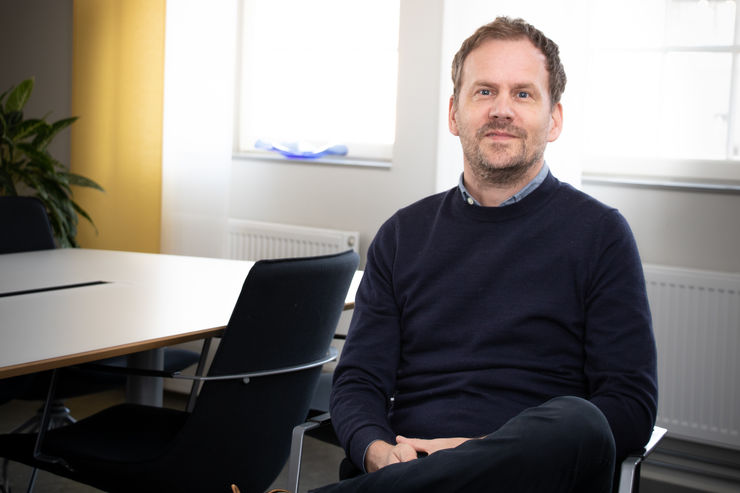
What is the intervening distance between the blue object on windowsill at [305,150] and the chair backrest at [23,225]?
118 centimetres

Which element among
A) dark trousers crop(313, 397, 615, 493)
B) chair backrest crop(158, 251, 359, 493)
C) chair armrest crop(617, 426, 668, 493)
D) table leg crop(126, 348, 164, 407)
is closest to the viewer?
dark trousers crop(313, 397, 615, 493)

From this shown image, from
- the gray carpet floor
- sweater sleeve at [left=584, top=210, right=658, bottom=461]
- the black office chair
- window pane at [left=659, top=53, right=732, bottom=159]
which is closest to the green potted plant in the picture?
the gray carpet floor

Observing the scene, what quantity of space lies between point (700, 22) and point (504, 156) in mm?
1782

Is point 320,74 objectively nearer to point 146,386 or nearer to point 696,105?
point 696,105

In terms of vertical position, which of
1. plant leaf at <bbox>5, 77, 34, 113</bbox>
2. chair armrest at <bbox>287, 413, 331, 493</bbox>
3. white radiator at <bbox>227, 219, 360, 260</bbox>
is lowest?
chair armrest at <bbox>287, 413, 331, 493</bbox>

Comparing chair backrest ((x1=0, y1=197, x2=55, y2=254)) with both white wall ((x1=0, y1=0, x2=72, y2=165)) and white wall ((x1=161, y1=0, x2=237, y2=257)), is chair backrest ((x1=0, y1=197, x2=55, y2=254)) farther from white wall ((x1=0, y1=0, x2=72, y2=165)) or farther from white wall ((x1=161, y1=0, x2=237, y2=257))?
white wall ((x1=0, y1=0, x2=72, y2=165))

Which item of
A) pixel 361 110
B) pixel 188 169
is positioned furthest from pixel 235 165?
pixel 361 110

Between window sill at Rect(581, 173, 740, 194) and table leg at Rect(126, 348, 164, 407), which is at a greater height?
window sill at Rect(581, 173, 740, 194)

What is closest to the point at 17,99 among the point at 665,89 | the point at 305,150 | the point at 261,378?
the point at 305,150

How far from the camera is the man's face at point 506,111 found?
1.65 metres

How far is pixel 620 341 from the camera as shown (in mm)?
1497

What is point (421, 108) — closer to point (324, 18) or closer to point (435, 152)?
point (435, 152)

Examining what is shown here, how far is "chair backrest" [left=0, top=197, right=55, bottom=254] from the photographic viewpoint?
3021 millimetres

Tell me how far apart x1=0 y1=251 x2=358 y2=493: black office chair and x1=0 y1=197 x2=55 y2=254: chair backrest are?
1.17 meters
